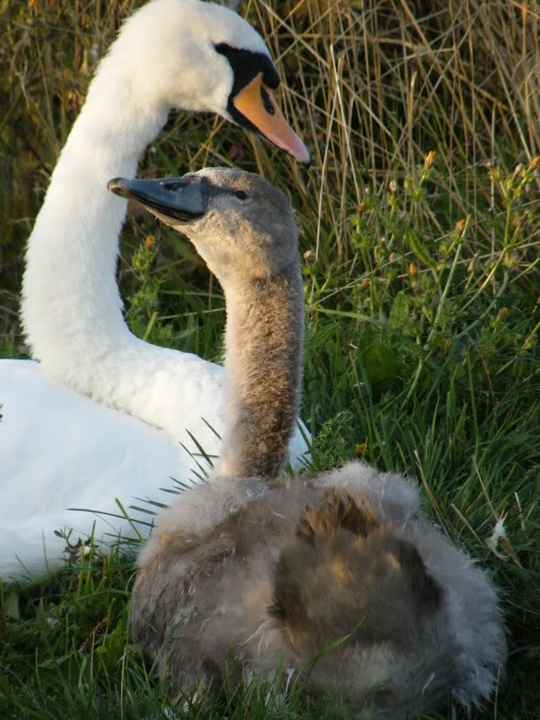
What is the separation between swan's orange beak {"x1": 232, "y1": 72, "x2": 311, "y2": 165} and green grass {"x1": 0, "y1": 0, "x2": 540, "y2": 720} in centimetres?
46

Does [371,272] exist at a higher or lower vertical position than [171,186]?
lower

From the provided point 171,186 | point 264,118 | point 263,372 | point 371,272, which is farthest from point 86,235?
point 263,372

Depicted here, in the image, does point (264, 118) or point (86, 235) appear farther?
point (264, 118)

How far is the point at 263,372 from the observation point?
333 centimetres

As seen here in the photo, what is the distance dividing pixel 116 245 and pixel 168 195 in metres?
1.48

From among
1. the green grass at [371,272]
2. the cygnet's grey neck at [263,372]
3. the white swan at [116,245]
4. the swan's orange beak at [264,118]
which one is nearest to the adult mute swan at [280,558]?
the cygnet's grey neck at [263,372]

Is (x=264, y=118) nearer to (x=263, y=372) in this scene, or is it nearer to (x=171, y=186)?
(x=171, y=186)

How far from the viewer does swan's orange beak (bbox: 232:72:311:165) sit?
4.86m

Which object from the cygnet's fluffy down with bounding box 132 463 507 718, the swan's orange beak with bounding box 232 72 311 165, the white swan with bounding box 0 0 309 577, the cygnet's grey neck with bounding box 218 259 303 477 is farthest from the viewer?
the swan's orange beak with bounding box 232 72 311 165

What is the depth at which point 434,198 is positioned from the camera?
19.1ft

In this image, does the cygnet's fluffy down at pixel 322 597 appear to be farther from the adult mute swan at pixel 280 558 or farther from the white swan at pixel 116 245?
the white swan at pixel 116 245

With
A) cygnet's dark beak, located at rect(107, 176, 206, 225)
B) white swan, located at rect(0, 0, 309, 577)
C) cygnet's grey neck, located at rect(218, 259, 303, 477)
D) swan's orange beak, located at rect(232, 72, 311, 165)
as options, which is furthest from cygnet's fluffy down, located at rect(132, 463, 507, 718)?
swan's orange beak, located at rect(232, 72, 311, 165)

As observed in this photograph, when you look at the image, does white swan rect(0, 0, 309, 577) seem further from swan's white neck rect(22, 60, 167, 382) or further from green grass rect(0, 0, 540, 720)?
green grass rect(0, 0, 540, 720)

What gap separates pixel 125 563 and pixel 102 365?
3.75 ft
